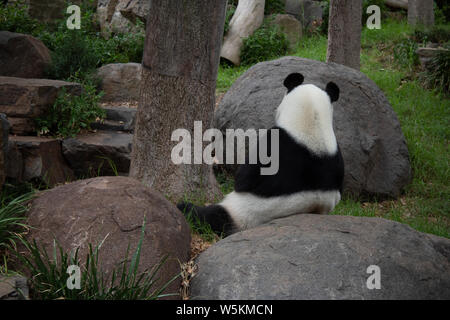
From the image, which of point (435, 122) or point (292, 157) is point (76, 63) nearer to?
point (292, 157)

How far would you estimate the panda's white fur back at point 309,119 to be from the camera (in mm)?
3508

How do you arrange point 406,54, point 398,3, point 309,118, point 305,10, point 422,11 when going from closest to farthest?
1. point 309,118
2. point 406,54
3. point 422,11
4. point 305,10
5. point 398,3

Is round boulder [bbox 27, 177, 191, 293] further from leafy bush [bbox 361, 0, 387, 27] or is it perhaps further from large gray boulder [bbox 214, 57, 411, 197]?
leafy bush [bbox 361, 0, 387, 27]

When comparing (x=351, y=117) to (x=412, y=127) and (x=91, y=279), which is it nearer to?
(x=412, y=127)

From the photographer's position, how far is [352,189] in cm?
576

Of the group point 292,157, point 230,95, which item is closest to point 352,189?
point 230,95

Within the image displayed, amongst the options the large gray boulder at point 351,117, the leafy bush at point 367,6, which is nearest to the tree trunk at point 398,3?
the leafy bush at point 367,6

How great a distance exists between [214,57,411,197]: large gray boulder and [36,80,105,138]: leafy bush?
178 centimetres

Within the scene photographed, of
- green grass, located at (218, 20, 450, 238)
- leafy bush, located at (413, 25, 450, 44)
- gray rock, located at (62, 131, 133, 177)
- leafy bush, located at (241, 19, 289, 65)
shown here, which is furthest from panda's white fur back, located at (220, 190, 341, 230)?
leafy bush, located at (413, 25, 450, 44)

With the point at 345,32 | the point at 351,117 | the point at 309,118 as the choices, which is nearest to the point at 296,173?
the point at 309,118

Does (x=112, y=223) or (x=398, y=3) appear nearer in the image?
(x=112, y=223)

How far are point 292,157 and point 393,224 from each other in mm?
919

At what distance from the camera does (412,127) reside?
744 centimetres
